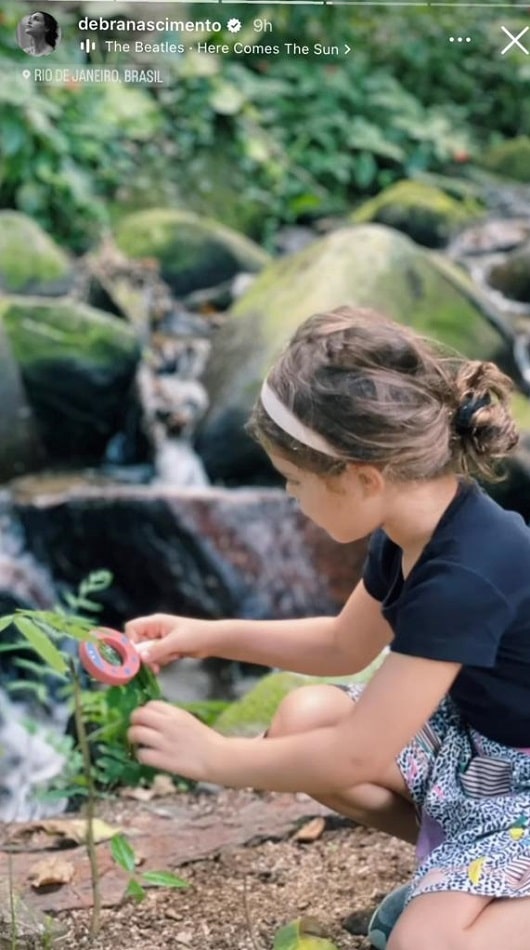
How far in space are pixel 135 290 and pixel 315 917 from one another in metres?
2.94

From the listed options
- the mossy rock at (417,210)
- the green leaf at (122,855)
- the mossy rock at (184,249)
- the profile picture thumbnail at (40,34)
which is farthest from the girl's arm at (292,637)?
the mossy rock at (417,210)

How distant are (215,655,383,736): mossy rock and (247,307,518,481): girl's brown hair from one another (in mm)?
787

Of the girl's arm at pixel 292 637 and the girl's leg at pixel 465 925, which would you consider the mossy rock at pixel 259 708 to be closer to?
the girl's arm at pixel 292 637

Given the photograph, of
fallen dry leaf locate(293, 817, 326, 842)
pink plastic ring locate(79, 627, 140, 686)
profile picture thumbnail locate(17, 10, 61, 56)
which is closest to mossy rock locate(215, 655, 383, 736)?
fallen dry leaf locate(293, 817, 326, 842)

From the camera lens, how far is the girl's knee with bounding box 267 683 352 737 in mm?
1308

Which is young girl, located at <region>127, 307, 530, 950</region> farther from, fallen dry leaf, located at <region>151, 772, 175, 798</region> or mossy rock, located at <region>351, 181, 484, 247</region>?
mossy rock, located at <region>351, 181, 484, 247</region>

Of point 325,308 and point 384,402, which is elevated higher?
point 384,402

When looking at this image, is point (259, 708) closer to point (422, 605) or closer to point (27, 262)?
point (422, 605)

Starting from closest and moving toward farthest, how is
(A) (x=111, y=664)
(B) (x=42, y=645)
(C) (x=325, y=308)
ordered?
(B) (x=42, y=645) < (A) (x=111, y=664) < (C) (x=325, y=308)

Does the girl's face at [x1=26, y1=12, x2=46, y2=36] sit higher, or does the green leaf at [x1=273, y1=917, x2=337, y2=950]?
the girl's face at [x1=26, y1=12, x2=46, y2=36]

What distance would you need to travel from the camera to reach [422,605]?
1.11 metres

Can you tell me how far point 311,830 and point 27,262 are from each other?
2.70 m

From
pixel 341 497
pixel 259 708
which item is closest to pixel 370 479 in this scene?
pixel 341 497

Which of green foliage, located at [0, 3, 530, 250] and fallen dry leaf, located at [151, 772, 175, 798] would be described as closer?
fallen dry leaf, located at [151, 772, 175, 798]
